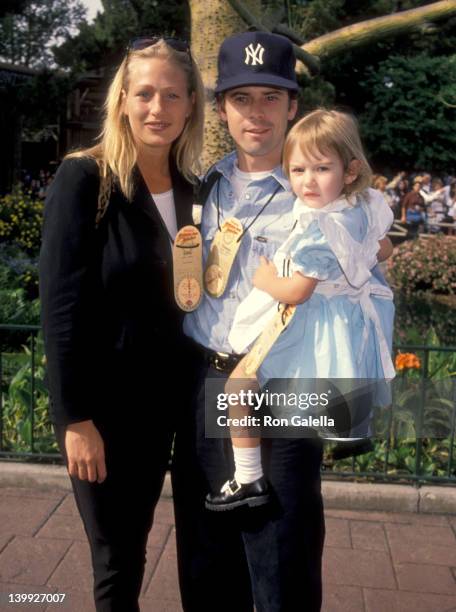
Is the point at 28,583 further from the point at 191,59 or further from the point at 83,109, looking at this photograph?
the point at 83,109

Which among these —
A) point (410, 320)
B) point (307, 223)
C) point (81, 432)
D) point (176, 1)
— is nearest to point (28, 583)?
point (81, 432)

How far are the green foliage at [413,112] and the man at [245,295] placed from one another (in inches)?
1148

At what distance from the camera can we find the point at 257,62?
211cm

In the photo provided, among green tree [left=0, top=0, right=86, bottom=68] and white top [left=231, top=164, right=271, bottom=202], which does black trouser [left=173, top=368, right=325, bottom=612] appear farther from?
green tree [left=0, top=0, right=86, bottom=68]

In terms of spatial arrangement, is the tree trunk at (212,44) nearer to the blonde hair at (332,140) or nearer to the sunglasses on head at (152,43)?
the sunglasses on head at (152,43)

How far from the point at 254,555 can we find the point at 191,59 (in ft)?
4.93

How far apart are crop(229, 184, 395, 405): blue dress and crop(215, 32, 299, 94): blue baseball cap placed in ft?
1.28

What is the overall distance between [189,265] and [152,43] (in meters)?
0.67

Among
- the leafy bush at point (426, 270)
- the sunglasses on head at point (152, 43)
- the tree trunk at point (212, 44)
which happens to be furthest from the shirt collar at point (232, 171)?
the leafy bush at point (426, 270)

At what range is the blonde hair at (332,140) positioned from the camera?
6.38ft

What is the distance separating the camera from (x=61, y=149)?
99.3ft

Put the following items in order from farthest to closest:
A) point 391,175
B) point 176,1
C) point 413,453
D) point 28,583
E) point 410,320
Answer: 1. point 391,175
2. point 176,1
3. point 410,320
4. point 413,453
5. point 28,583


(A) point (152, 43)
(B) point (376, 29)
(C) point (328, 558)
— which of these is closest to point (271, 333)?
(A) point (152, 43)

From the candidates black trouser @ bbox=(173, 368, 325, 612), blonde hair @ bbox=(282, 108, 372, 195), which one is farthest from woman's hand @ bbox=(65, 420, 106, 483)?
blonde hair @ bbox=(282, 108, 372, 195)
